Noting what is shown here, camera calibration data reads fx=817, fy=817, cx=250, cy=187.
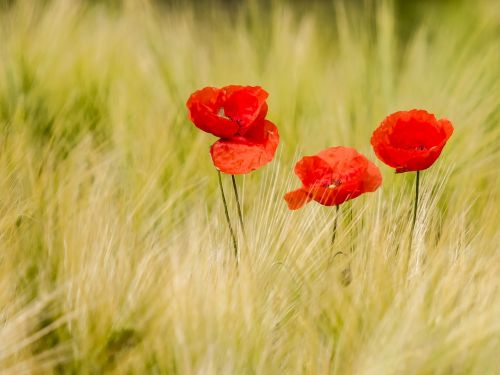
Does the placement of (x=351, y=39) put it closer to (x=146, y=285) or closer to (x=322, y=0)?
(x=146, y=285)

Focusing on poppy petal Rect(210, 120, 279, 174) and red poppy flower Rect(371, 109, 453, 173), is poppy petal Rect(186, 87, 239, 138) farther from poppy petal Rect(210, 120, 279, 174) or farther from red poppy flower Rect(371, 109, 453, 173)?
red poppy flower Rect(371, 109, 453, 173)

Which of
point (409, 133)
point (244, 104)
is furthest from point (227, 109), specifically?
point (409, 133)

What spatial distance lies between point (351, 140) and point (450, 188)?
12 cm

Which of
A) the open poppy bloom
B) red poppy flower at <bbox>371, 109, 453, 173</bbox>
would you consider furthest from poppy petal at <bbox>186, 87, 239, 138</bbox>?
red poppy flower at <bbox>371, 109, 453, 173</bbox>

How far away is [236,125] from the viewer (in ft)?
2.10

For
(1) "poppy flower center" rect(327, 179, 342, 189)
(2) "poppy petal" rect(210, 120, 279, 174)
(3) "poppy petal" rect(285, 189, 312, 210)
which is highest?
(2) "poppy petal" rect(210, 120, 279, 174)

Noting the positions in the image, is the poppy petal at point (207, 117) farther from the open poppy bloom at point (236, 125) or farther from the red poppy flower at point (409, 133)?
the red poppy flower at point (409, 133)

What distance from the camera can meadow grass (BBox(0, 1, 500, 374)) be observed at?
573mm

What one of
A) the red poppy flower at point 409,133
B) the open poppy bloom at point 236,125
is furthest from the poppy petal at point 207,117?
the red poppy flower at point 409,133

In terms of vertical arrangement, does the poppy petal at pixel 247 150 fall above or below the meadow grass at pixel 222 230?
above

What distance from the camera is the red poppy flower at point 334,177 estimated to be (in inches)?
24.5

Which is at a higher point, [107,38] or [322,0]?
[107,38]

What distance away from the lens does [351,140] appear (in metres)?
0.89

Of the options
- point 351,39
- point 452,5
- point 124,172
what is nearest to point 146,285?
point 124,172
